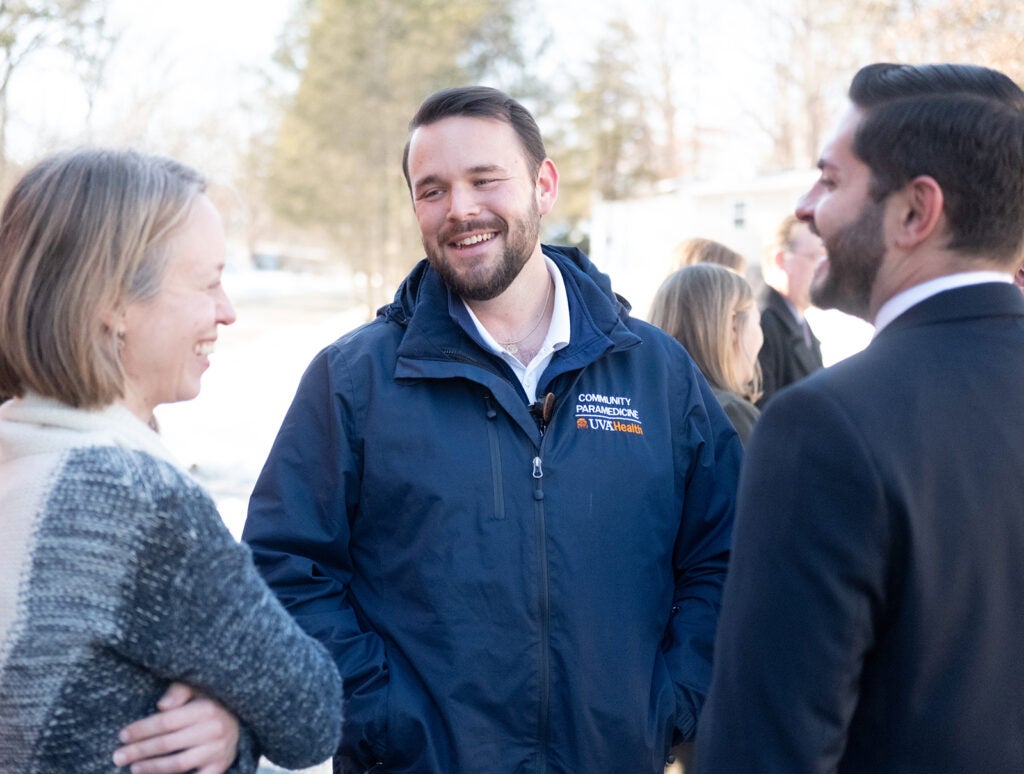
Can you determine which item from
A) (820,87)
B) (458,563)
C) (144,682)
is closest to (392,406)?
(458,563)

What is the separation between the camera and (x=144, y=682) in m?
1.73

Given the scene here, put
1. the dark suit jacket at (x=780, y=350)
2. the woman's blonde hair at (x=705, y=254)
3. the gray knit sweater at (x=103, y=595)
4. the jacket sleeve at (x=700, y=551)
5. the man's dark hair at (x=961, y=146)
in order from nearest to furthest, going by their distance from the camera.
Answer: the gray knit sweater at (x=103, y=595) → the man's dark hair at (x=961, y=146) → the jacket sleeve at (x=700, y=551) → the woman's blonde hair at (x=705, y=254) → the dark suit jacket at (x=780, y=350)

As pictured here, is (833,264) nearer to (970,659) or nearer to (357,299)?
(970,659)

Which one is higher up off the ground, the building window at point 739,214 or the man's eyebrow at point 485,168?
the man's eyebrow at point 485,168

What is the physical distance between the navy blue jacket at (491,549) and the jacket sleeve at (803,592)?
91cm

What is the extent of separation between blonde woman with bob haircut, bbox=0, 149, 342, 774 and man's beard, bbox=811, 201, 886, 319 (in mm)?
1119

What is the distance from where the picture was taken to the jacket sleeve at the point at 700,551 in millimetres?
2754

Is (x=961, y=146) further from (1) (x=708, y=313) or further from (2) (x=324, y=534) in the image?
(1) (x=708, y=313)

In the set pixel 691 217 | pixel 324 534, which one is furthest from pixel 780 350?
pixel 691 217

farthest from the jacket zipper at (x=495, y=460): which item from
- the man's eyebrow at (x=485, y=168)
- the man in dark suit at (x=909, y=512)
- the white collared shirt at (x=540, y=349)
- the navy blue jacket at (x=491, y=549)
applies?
the man in dark suit at (x=909, y=512)

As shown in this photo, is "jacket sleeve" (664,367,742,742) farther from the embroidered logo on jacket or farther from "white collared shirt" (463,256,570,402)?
"white collared shirt" (463,256,570,402)

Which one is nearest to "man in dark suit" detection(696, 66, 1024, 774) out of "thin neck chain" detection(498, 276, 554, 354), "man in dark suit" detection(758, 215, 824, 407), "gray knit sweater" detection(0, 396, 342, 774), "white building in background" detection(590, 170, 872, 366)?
"gray knit sweater" detection(0, 396, 342, 774)

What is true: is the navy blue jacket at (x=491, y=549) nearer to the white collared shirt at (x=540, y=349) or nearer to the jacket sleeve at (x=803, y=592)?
the white collared shirt at (x=540, y=349)

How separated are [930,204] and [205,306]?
4.14 ft
